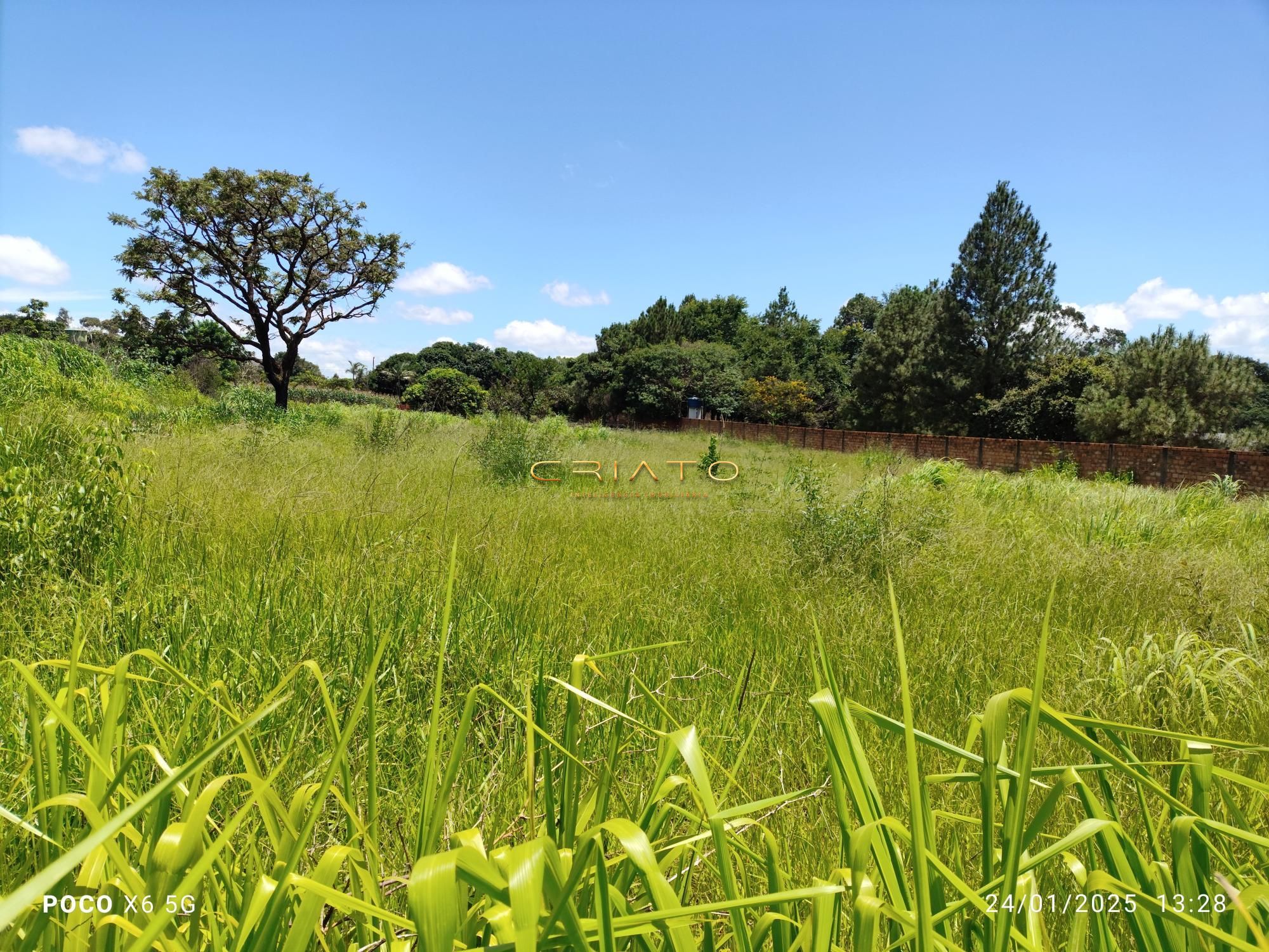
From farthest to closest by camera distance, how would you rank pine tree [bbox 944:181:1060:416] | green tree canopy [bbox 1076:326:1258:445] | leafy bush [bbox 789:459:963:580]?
pine tree [bbox 944:181:1060:416], green tree canopy [bbox 1076:326:1258:445], leafy bush [bbox 789:459:963:580]

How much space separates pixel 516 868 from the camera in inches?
13.7

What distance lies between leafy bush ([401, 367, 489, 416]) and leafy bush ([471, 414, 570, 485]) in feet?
113

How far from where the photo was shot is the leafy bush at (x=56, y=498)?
209cm

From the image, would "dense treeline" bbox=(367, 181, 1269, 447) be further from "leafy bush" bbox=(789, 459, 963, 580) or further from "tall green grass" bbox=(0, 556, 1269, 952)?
"tall green grass" bbox=(0, 556, 1269, 952)

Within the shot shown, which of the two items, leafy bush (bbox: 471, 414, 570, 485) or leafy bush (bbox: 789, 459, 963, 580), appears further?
leafy bush (bbox: 471, 414, 570, 485)

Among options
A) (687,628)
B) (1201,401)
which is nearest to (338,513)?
(687,628)

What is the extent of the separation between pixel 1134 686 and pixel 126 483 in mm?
4059

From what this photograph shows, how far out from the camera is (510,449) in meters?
7.57

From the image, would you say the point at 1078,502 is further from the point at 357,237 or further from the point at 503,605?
the point at 357,237

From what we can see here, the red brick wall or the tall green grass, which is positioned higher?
the red brick wall

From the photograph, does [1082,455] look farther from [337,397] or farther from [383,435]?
[337,397]

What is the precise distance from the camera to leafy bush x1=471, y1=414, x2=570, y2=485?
23.6ft

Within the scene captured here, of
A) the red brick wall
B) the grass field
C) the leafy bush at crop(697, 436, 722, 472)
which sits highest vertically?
the red brick wall

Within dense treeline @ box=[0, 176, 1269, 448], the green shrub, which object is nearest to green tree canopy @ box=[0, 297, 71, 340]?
dense treeline @ box=[0, 176, 1269, 448]
